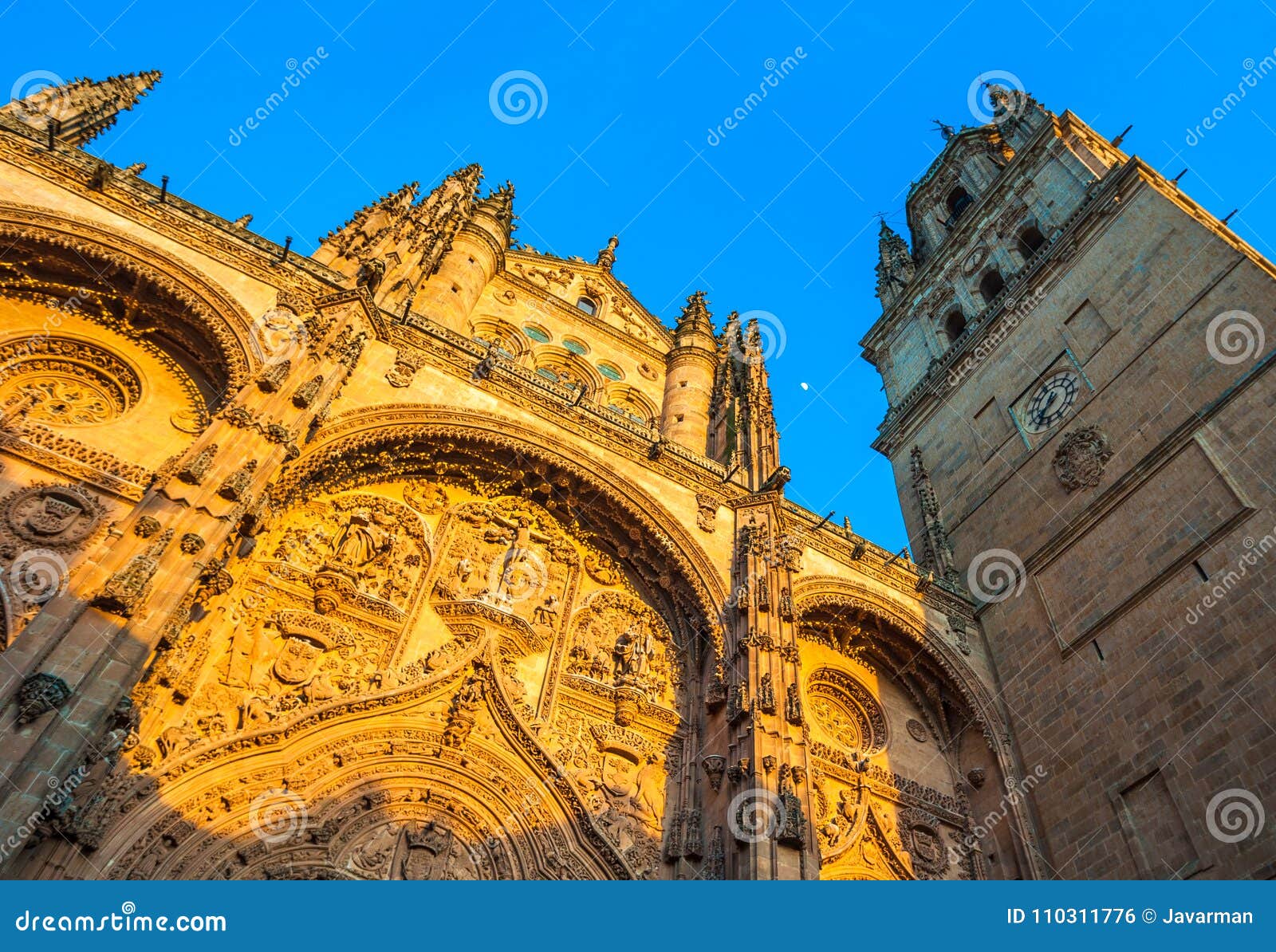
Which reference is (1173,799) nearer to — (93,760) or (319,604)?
(319,604)

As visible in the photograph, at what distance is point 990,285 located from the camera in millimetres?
24938

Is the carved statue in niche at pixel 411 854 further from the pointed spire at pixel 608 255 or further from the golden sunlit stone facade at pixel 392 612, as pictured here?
the pointed spire at pixel 608 255

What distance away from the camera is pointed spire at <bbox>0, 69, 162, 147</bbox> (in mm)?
16703

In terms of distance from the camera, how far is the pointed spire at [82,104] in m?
16.7

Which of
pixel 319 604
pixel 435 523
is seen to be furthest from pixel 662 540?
pixel 319 604

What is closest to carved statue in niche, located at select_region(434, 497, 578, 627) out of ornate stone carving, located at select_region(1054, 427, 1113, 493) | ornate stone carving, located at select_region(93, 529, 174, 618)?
ornate stone carving, located at select_region(93, 529, 174, 618)

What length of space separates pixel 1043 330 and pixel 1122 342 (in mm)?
2911

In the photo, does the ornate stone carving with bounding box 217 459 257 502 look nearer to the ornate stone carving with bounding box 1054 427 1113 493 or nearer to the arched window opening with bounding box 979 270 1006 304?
the ornate stone carving with bounding box 1054 427 1113 493

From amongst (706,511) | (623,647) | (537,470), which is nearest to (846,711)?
(706,511)

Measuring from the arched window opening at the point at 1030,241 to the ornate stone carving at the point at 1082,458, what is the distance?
27.3ft

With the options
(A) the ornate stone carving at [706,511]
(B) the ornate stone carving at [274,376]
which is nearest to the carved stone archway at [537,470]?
(A) the ornate stone carving at [706,511]

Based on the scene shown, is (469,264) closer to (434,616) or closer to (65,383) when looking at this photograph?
(65,383)

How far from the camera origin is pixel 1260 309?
1405 cm

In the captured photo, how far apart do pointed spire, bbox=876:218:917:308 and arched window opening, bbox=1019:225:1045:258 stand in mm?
4626
